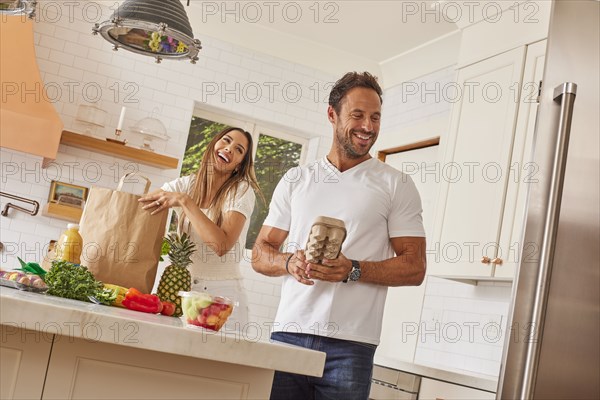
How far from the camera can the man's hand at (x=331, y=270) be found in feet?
6.51

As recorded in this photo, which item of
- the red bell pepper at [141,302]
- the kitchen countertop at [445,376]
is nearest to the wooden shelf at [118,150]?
the kitchen countertop at [445,376]

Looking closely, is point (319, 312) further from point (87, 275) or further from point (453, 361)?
point (453, 361)

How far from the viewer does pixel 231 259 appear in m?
2.80

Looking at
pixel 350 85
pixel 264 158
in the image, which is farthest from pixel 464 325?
pixel 350 85

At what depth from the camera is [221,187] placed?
2.81 meters

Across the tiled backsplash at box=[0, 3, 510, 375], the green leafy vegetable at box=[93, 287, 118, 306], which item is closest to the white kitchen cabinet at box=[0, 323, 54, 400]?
the green leafy vegetable at box=[93, 287, 118, 306]

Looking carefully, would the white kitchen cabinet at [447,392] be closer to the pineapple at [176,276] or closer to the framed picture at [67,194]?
the pineapple at [176,276]

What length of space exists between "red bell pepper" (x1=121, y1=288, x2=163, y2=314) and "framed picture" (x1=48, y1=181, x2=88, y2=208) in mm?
3027

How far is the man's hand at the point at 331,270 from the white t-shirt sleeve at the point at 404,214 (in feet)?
0.81

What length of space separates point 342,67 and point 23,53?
7.46 ft

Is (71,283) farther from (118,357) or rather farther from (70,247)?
(118,357)

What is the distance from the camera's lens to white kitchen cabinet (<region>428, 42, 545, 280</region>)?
367cm

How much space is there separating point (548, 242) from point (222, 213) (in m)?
1.10

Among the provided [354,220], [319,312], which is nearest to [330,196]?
[354,220]
